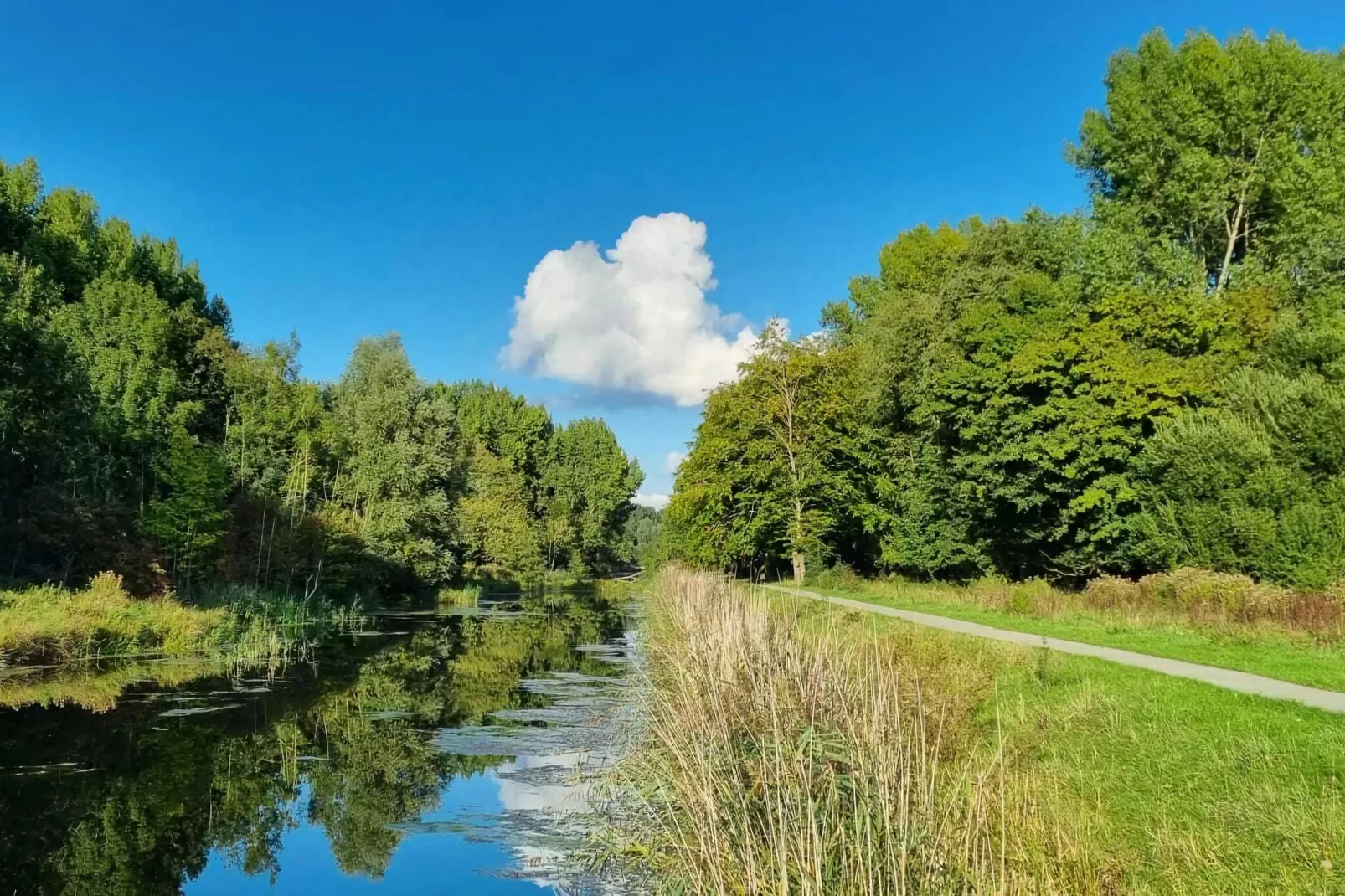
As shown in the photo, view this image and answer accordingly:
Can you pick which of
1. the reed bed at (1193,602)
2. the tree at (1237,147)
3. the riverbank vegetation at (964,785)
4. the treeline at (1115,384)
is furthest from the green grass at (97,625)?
the tree at (1237,147)

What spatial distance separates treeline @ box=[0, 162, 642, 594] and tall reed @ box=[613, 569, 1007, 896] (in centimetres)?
2411

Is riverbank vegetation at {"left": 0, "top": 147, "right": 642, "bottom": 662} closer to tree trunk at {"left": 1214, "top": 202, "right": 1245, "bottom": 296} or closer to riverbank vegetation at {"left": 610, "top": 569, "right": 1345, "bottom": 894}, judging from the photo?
riverbank vegetation at {"left": 610, "top": 569, "right": 1345, "bottom": 894}

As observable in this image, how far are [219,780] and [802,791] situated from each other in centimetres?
911

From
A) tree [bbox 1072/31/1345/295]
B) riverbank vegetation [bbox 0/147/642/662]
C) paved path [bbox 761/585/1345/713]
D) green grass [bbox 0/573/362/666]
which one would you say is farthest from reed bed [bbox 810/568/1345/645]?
riverbank vegetation [bbox 0/147/642/662]

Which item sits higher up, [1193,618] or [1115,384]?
[1115,384]

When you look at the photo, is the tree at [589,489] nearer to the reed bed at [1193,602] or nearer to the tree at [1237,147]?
the tree at [1237,147]

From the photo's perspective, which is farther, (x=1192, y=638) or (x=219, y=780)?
(x=1192, y=638)

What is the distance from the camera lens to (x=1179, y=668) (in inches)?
432

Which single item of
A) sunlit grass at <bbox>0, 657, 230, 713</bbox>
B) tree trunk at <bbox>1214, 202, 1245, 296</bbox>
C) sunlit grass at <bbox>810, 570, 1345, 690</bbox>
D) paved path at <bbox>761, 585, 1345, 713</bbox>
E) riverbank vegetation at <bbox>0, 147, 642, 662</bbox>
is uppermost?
tree trunk at <bbox>1214, 202, 1245, 296</bbox>

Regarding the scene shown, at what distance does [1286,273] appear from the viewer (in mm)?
28453

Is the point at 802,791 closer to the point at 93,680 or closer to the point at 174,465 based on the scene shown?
the point at 93,680

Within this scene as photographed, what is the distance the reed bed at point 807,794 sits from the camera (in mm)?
4242

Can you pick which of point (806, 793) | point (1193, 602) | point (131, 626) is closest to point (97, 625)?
point (131, 626)

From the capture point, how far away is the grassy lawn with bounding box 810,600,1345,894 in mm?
5242
